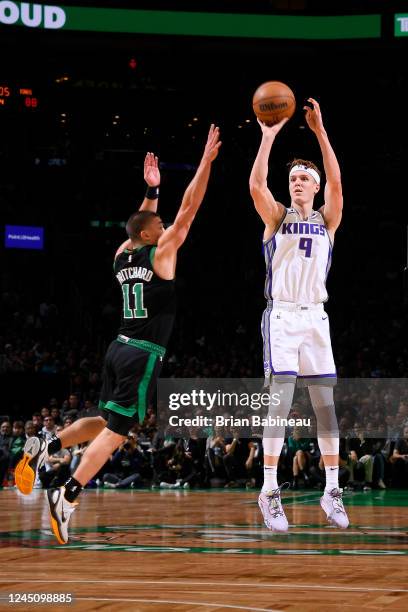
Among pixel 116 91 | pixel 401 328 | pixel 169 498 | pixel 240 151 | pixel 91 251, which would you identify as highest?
pixel 116 91

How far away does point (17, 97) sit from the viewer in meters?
28.0

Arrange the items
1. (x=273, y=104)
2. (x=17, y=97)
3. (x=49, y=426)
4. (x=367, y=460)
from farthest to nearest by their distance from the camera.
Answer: (x=17, y=97)
(x=49, y=426)
(x=367, y=460)
(x=273, y=104)

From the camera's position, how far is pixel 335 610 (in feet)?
15.3

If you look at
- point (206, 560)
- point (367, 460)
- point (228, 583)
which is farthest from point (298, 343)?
point (367, 460)

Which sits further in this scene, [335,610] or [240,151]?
[240,151]

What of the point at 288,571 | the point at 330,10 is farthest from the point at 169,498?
the point at 330,10

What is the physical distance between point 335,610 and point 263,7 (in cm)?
2189

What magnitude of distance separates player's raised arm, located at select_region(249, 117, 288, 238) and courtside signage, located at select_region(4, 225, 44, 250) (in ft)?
68.6

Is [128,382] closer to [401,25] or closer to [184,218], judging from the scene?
[184,218]

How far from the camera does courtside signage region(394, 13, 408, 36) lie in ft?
76.7

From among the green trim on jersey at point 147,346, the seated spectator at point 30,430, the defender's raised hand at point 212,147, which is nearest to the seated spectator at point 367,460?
the seated spectator at point 30,430

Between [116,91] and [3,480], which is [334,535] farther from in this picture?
[116,91]

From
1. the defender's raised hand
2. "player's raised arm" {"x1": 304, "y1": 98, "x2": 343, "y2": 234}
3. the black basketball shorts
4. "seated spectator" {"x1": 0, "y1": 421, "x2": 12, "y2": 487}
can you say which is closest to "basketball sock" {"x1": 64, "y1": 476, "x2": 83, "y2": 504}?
the black basketball shorts

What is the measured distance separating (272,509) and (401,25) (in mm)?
18310
